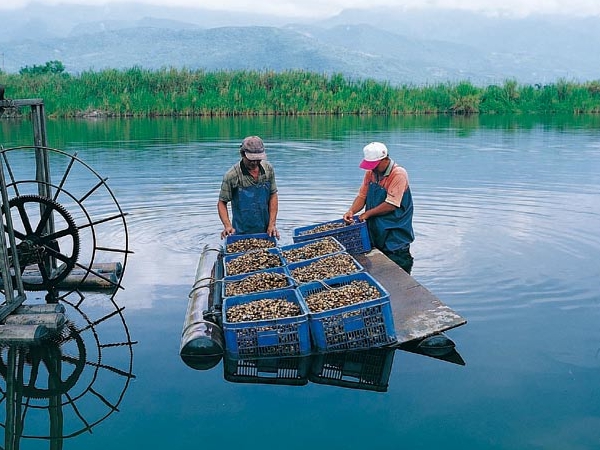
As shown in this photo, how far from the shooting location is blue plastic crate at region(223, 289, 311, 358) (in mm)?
5309

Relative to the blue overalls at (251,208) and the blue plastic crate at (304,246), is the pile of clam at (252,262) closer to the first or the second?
the blue plastic crate at (304,246)

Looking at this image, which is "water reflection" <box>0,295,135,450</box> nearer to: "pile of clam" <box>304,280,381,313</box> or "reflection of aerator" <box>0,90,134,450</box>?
"reflection of aerator" <box>0,90,134,450</box>

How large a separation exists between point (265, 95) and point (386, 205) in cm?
2884

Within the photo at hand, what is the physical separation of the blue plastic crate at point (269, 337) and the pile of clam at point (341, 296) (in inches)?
6.3

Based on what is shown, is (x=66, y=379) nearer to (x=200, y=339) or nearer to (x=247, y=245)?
(x=200, y=339)

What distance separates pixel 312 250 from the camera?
719cm

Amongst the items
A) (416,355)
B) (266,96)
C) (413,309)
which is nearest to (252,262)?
(413,309)

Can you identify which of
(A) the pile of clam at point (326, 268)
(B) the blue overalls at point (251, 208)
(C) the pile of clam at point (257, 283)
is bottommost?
(C) the pile of clam at point (257, 283)

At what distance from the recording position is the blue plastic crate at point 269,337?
531 cm

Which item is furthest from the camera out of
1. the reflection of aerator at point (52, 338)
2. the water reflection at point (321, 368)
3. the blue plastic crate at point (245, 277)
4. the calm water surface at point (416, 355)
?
the blue plastic crate at point (245, 277)

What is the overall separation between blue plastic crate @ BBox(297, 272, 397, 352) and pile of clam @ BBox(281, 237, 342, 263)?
1591 millimetres

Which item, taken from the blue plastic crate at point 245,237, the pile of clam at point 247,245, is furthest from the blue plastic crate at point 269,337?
the blue plastic crate at point 245,237

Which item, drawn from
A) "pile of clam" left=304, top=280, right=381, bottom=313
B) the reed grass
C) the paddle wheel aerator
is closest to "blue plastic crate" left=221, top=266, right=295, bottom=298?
"pile of clam" left=304, top=280, right=381, bottom=313

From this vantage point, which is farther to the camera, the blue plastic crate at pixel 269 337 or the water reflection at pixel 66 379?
the blue plastic crate at pixel 269 337
